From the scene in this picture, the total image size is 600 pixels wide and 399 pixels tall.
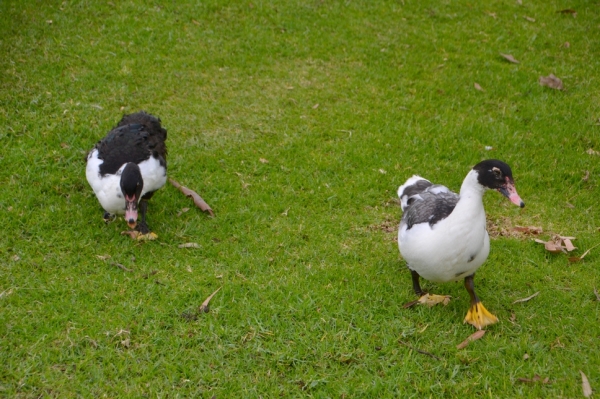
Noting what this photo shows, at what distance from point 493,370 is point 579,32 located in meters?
7.54

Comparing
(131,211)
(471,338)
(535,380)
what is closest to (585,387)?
(535,380)

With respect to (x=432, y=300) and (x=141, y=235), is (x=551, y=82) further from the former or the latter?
(x=141, y=235)

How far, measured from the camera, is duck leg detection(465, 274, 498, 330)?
180 inches

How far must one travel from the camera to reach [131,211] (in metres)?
5.31

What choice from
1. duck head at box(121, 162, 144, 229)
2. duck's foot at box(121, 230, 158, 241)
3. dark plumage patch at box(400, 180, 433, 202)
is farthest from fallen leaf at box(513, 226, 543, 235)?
duck head at box(121, 162, 144, 229)

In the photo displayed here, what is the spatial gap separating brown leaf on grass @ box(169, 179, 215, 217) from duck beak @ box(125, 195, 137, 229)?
85 cm

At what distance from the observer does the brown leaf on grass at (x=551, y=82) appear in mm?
8359

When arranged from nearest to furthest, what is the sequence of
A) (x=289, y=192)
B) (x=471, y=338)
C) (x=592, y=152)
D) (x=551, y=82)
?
(x=471, y=338) → (x=289, y=192) → (x=592, y=152) → (x=551, y=82)

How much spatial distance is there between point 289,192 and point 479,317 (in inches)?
100

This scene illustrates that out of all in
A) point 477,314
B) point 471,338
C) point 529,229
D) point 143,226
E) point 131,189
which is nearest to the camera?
point 471,338

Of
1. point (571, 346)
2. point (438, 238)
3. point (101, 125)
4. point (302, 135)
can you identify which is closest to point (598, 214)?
point (571, 346)

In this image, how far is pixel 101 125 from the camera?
23.6ft

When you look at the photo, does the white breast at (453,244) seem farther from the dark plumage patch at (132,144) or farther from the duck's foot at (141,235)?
the dark plumage patch at (132,144)

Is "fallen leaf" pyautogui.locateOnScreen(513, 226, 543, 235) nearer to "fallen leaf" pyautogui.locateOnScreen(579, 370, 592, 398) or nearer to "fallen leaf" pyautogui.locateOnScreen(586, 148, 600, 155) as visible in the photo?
"fallen leaf" pyautogui.locateOnScreen(586, 148, 600, 155)
